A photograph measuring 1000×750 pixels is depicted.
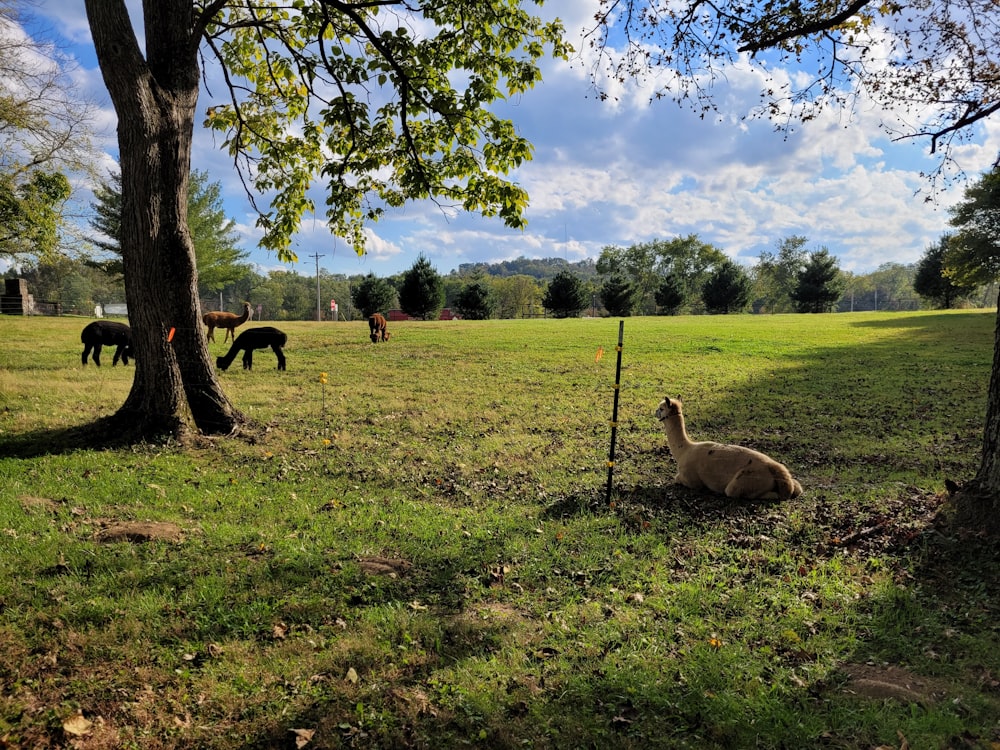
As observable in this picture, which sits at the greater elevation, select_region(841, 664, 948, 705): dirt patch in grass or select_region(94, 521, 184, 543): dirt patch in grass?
select_region(94, 521, 184, 543): dirt patch in grass

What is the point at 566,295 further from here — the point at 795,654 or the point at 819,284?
the point at 795,654

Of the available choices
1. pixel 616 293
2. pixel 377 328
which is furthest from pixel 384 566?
pixel 616 293

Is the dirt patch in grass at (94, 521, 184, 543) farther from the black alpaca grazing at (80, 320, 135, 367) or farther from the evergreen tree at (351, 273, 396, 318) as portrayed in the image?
the evergreen tree at (351, 273, 396, 318)

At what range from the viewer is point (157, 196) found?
8.30 m

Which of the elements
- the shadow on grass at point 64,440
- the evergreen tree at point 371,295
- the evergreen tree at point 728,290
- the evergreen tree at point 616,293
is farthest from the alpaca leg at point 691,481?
the evergreen tree at point 728,290

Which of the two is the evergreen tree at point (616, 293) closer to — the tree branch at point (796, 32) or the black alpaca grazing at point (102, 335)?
the black alpaca grazing at point (102, 335)

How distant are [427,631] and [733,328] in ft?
107

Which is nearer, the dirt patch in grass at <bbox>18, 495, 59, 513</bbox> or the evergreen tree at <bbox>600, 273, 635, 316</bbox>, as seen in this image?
the dirt patch in grass at <bbox>18, 495, 59, 513</bbox>

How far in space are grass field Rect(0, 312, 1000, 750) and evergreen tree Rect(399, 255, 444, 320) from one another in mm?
43831

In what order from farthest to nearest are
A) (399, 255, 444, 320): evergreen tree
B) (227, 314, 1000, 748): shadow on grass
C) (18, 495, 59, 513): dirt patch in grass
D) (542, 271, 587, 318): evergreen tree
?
1. (542, 271, 587, 318): evergreen tree
2. (399, 255, 444, 320): evergreen tree
3. (18, 495, 59, 513): dirt patch in grass
4. (227, 314, 1000, 748): shadow on grass

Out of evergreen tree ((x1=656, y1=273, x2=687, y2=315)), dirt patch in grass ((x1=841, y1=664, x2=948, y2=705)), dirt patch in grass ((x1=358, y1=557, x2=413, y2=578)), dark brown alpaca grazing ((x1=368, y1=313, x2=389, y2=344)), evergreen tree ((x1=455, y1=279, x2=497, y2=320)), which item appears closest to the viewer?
dirt patch in grass ((x1=841, y1=664, x2=948, y2=705))

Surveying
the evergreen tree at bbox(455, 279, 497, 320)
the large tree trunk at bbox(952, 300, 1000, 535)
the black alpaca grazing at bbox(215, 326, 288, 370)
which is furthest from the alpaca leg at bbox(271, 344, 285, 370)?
the evergreen tree at bbox(455, 279, 497, 320)

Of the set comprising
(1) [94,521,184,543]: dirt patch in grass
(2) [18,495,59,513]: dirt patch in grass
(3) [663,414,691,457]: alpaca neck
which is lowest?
(1) [94,521,184,543]: dirt patch in grass

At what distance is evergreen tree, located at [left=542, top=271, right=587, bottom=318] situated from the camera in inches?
2297
